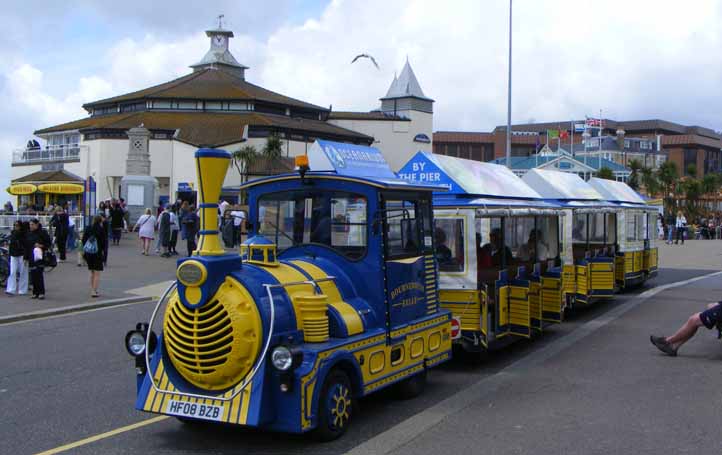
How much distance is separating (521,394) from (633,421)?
1.50 metres

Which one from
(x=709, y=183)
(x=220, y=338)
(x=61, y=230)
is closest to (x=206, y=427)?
(x=220, y=338)

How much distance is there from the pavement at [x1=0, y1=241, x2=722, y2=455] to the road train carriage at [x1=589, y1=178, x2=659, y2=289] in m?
5.78

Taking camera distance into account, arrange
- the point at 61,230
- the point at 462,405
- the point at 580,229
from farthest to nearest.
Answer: the point at 61,230
the point at 580,229
the point at 462,405

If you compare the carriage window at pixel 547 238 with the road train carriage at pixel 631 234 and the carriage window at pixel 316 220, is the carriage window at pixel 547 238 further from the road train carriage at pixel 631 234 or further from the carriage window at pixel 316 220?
the carriage window at pixel 316 220

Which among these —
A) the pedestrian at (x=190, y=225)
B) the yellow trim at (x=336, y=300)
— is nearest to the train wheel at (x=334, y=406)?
the yellow trim at (x=336, y=300)

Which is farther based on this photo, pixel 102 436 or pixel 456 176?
pixel 456 176

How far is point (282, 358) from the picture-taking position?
6180 mm

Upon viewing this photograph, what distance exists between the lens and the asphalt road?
6.77 metres

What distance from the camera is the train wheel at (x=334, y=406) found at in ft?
21.5

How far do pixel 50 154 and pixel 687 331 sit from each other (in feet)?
215

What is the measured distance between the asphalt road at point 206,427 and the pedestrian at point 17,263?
12.6ft

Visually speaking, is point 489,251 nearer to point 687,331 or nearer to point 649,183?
point 687,331

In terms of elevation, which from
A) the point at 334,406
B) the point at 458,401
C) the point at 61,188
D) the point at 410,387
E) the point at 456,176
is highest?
the point at 61,188

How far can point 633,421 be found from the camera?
747 cm
